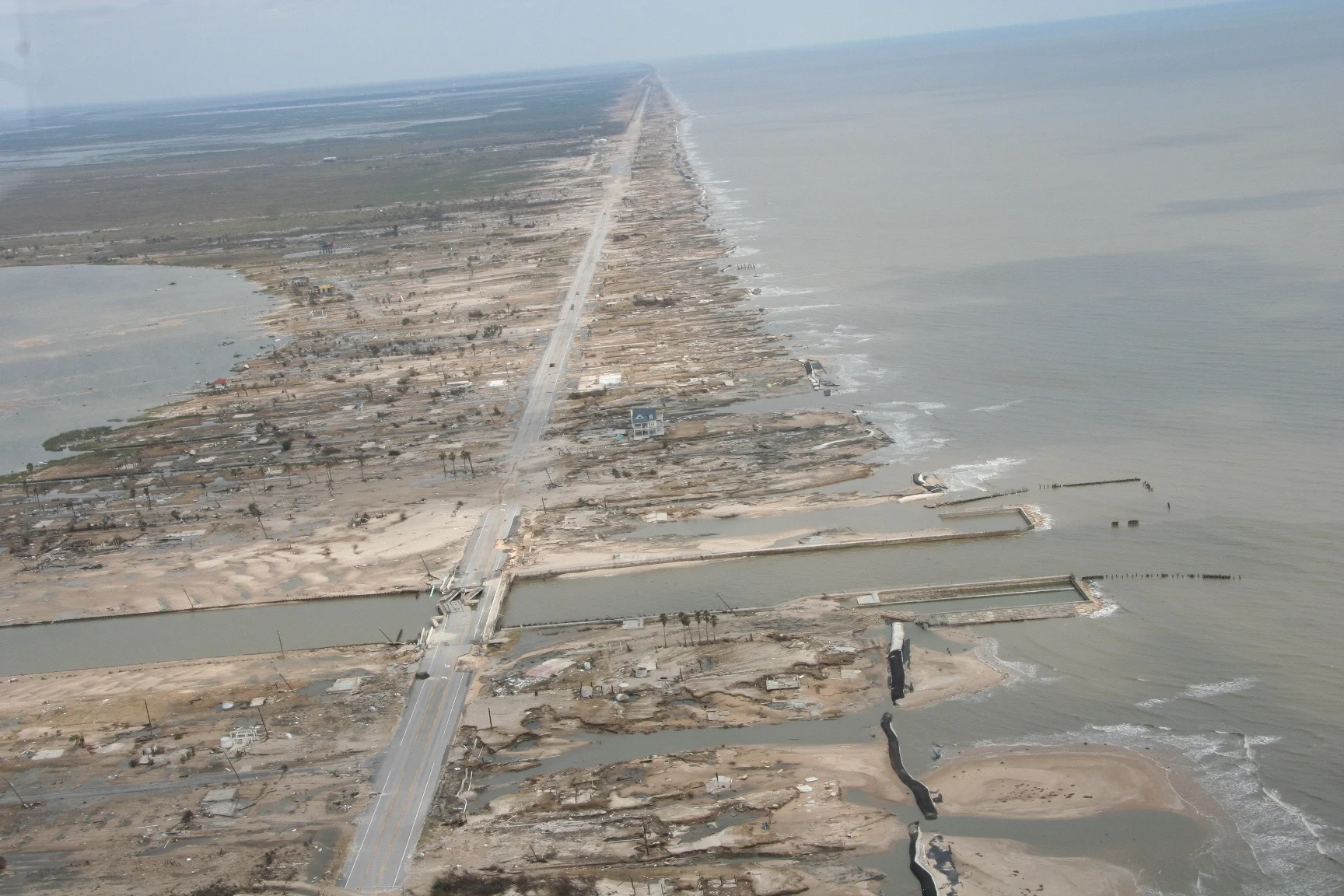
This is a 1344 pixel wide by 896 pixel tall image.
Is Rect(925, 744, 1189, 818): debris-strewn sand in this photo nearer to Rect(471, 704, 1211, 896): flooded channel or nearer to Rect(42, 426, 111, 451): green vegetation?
Rect(471, 704, 1211, 896): flooded channel

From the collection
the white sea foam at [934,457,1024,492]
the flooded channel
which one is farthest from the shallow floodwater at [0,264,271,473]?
the white sea foam at [934,457,1024,492]

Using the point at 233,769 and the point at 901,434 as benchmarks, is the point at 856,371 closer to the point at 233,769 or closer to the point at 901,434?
the point at 901,434

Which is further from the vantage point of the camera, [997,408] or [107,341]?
[107,341]

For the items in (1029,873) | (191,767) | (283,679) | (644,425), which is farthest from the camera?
(644,425)

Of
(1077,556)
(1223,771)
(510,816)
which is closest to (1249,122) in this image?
(1077,556)

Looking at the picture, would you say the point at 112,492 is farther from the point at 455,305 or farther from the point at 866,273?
the point at 866,273

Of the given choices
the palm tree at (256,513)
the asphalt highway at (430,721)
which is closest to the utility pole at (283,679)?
the asphalt highway at (430,721)

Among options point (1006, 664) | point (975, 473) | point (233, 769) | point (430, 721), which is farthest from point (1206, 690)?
point (233, 769)
